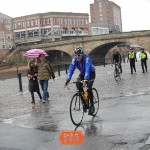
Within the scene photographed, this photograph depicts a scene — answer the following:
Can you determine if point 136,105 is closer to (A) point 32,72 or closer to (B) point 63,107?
(B) point 63,107

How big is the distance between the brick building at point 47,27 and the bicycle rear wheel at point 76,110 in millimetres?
107924

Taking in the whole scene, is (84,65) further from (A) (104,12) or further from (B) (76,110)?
(A) (104,12)

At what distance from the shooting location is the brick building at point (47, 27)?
117 m

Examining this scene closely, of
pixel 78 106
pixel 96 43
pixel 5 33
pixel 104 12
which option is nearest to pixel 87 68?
pixel 78 106

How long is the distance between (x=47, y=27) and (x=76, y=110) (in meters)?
112

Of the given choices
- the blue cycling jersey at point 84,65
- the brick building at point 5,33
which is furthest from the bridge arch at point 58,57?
the blue cycling jersey at point 84,65

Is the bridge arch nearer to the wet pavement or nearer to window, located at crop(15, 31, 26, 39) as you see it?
window, located at crop(15, 31, 26, 39)

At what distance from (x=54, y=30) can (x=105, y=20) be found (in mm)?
64837

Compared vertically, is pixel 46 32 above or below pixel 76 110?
above

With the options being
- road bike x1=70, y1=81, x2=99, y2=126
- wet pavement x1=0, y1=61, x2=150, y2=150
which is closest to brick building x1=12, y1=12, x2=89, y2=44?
wet pavement x1=0, y1=61, x2=150, y2=150

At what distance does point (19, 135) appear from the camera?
24.9ft

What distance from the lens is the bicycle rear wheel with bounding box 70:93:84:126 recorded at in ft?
26.9

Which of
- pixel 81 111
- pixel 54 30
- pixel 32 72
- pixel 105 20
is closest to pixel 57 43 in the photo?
pixel 54 30

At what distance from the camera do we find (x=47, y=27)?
119 m
